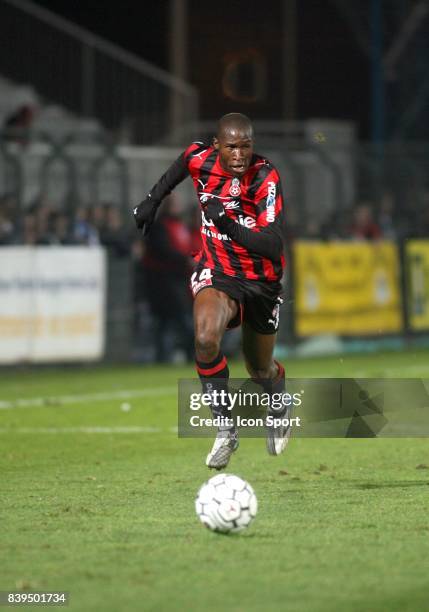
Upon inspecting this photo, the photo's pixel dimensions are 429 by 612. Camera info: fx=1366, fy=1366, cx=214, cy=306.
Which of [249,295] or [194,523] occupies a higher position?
[249,295]

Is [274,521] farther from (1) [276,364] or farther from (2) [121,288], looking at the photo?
(2) [121,288]

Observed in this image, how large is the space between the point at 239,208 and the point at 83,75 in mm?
13846

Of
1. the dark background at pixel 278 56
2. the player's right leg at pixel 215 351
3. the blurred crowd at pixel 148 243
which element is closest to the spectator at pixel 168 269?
the blurred crowd at pixel 148 243

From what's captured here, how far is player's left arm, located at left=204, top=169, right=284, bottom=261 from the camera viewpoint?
7.95m

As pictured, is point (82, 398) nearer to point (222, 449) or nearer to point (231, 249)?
point (231, 249)

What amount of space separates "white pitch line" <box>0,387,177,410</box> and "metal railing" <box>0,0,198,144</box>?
774 cm

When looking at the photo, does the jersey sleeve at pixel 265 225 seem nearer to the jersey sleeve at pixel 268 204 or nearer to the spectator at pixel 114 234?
the jersey sleeve at pixel 268 204

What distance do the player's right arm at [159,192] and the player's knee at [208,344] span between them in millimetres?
923

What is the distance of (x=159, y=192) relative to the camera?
860 centimetres

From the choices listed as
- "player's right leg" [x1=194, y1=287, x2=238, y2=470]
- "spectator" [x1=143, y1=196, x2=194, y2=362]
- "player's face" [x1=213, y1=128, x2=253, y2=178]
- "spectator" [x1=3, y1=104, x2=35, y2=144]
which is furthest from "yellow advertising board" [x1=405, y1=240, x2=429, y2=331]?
"player's face" [x1=213, y1=128, x2=253, y2=178]

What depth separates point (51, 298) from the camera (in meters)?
16.5

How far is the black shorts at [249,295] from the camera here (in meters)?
8.30

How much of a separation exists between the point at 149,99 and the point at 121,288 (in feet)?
19.5

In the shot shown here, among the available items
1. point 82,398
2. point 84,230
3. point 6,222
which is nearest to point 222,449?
point 82,398
